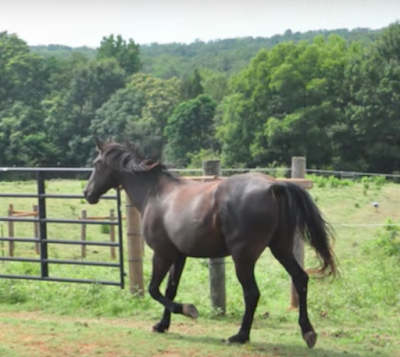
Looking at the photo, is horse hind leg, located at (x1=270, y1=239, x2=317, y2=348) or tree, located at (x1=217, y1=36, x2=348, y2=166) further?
tree, located at (x1=217, y1=36, x2=348, y2=166)

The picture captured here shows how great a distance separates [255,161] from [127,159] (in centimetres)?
4569

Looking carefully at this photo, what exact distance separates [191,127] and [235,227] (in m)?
55.0

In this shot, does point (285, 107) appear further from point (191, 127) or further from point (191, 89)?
point (191, 89)

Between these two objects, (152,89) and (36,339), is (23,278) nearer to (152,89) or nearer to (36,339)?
(36,339)

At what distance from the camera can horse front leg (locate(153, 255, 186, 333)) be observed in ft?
25.4

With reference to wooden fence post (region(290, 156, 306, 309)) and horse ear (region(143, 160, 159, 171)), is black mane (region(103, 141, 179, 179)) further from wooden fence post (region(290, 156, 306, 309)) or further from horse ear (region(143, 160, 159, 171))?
wooden fence post (region(290, 156, 306, 309))

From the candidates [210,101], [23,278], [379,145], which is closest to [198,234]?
[23,278]

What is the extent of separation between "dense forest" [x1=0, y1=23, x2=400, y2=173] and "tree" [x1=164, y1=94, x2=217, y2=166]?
3.9 inches

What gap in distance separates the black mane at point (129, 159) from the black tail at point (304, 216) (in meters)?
1.48

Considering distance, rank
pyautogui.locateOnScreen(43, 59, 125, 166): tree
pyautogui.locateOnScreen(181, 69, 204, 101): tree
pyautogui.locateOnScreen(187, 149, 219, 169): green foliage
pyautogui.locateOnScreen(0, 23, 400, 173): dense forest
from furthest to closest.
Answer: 1. pyautogui.locateOnScreen(181, 69, 204, 101): tree
2. pyautogui.locateOnScreen(43, 59, 125, 166): tree
3. pyautogui.locateOnScreen(0, 23, 400, 173): dense forest
4. pyautogui.locateOnScreen(187, 149, 219, 169): green foliage

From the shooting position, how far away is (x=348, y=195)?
2684 cm

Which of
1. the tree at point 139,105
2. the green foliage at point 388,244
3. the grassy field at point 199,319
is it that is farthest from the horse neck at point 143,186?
the tree at point 139,105

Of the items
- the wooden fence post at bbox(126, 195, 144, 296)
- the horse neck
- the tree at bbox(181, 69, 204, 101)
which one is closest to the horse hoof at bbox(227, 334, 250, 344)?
the horse neck

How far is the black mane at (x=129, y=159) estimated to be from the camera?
8.18 metres
